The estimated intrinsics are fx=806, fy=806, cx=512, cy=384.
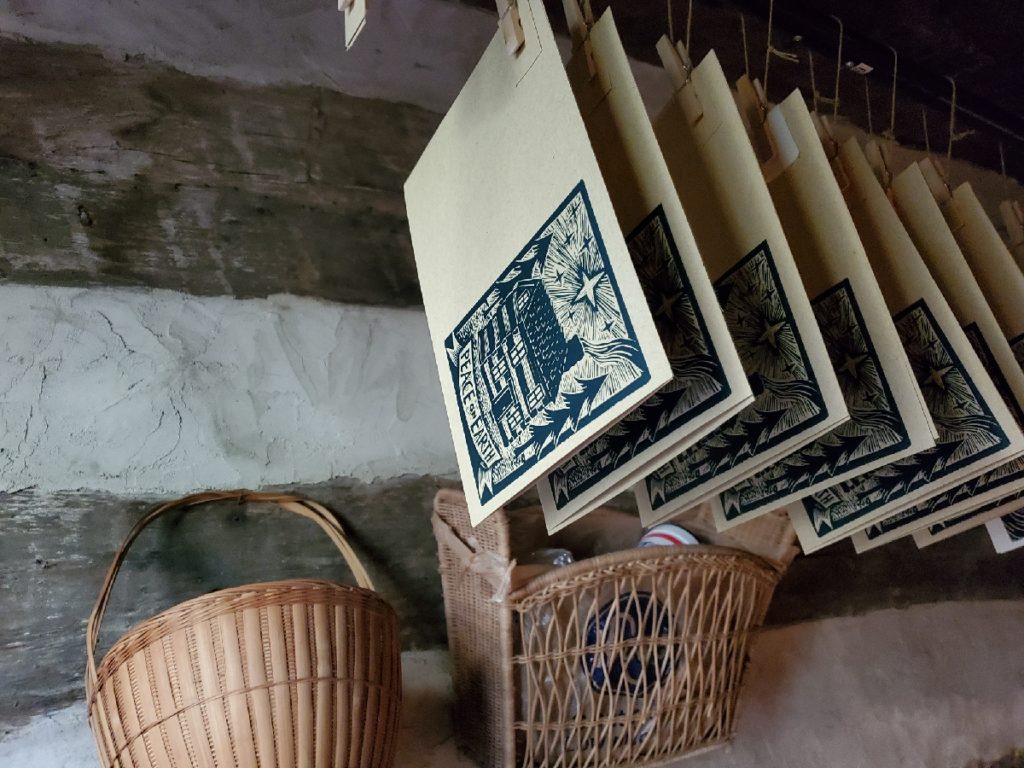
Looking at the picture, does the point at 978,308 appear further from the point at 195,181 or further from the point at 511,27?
the point at 195,181

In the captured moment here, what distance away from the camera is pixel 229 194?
0.94 meters

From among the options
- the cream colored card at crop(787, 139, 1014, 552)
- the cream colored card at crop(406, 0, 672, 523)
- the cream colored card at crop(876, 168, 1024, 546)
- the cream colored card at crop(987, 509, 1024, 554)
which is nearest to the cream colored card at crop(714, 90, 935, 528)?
the cream colored card at crop(787, 139, 1014, 552)

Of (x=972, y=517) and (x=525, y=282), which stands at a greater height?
(x=525, y=282)

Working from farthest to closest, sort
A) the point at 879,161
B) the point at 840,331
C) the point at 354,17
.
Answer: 1. the point at 879,161
2. the point at 840,331
3. the point at 354,17

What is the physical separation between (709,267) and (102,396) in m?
0.62

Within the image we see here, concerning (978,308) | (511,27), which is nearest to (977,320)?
(978,308)

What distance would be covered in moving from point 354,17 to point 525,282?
0.23 m

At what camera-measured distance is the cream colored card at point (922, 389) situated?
74 centimetres

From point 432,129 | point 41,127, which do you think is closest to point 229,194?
point 41,127

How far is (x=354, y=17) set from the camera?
0.58 meters

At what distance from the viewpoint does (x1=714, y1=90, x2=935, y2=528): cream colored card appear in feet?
2.24

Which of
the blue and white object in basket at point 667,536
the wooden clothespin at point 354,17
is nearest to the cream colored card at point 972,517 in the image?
the blue and white object in basket at point 667,536

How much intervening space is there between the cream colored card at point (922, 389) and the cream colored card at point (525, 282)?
1.18 ft

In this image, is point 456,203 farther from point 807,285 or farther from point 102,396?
point 102,396
